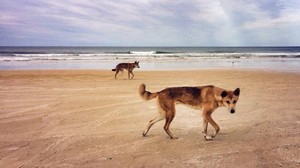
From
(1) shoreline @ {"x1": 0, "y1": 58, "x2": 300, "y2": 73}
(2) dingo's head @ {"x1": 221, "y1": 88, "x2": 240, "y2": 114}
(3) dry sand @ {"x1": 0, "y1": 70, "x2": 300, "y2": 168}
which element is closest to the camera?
(3) dry sand @ {"x1": 0, "y1": 70, "x2": 300, "y2": 168}

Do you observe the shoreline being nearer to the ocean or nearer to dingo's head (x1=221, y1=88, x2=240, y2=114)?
the ocean

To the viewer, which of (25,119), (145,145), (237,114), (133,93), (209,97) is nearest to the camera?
(145,145)

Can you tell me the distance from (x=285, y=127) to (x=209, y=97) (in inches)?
80.8

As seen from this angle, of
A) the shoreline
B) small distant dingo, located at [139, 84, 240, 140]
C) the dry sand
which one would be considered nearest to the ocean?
the shoreline

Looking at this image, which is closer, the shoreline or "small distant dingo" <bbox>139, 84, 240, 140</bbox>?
"small distant dingo" <bbox>139, 84, 240, 140</bbox>

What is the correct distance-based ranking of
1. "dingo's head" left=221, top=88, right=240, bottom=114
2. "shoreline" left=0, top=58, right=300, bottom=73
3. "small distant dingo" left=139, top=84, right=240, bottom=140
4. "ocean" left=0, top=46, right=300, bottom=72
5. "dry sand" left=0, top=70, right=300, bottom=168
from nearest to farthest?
1. "dry sand" left=0, top=70, right=300, bottom=168
2. "dingo's head" left=221, top=88, right=240, bottom=114
3. "small distant dingo" left=139, top=84, right=240, bottom=140
4. "shoreline" left=0, top=58, right=300, bottom=73
5. "ocean" left=0, top=46, right=300, bottom=72

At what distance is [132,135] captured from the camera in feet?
21.9

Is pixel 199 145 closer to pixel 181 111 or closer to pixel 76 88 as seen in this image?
pixel 181 111

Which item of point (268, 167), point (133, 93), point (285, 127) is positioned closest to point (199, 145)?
point (268, 167)

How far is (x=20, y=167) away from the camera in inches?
197

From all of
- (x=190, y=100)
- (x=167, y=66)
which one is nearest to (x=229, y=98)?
(x=190, y=100)

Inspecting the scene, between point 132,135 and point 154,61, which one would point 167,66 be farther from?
point 132,135

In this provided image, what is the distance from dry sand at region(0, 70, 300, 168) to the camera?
17.3ft

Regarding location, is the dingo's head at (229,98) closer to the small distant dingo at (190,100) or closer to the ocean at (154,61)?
the small distant dingo at (190,100)
